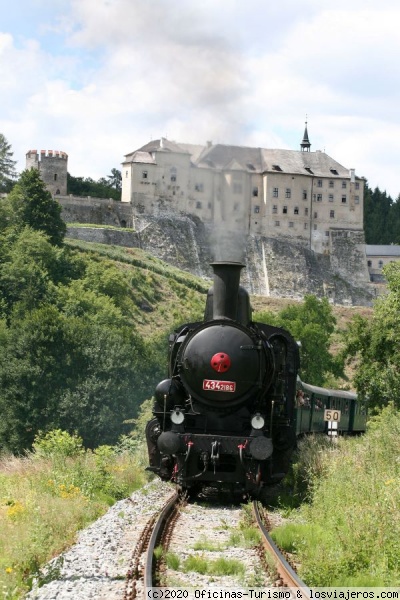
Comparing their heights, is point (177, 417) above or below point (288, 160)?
below

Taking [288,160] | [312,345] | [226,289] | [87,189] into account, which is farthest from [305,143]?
[226,289]

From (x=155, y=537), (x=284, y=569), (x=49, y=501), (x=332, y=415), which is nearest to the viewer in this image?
(x=284, y=569)

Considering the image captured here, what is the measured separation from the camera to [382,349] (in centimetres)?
3644

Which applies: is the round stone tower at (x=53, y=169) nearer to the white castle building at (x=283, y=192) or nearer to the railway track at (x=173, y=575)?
the white castle building at (x=283, y=192)

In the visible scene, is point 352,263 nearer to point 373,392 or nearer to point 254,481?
point 373,392

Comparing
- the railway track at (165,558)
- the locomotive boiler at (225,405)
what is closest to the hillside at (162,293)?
the locomotive boiler at (225,405)

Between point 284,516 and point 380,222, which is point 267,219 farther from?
point 284,516

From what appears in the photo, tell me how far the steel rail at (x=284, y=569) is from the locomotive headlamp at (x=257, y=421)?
2.98 metres

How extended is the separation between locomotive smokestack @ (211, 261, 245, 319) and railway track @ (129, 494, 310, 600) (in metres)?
4.01

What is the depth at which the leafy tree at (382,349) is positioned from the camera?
35.3 meters

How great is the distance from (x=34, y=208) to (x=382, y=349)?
2296 inches

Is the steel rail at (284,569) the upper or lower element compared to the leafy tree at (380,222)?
lower

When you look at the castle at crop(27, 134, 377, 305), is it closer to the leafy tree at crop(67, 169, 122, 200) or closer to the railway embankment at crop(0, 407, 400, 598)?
the leafy tree at crop(67, 169, 122, 200)

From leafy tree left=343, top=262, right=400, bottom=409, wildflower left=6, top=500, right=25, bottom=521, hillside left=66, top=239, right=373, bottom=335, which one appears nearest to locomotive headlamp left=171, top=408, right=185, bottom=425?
wildflower left=6, top=500, right=25, bottom=521
